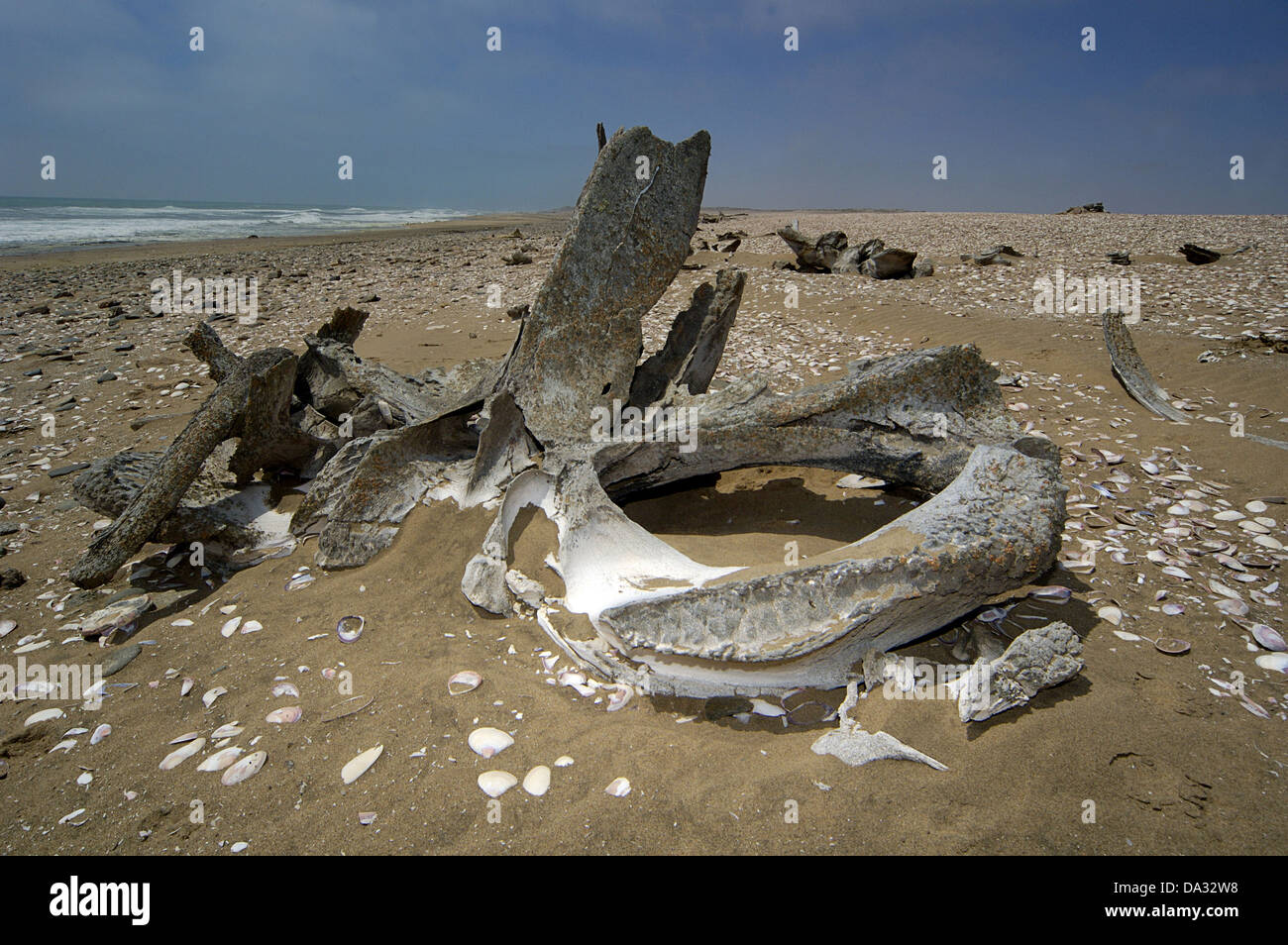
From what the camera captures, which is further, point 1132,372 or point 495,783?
point 1132,372

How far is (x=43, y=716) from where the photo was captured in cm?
275

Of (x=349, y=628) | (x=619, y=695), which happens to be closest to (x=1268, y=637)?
(x=619, y=695)

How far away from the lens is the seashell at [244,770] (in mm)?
2332

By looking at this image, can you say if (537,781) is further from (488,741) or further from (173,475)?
(173,475)

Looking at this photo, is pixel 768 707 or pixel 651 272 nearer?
pixel 768 707

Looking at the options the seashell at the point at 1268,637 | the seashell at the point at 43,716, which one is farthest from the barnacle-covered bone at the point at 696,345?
the seashell at the point at 43,716

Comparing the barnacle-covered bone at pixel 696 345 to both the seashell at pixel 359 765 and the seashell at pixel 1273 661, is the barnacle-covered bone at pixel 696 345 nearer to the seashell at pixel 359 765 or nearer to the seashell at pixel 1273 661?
the seashell at pixel 359 765

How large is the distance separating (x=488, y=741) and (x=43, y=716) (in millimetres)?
2014

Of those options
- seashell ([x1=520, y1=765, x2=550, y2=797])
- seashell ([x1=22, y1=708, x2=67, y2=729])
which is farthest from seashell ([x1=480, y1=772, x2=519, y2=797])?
seashell ([x1=22, y1=708, x2=67, y2=729])
